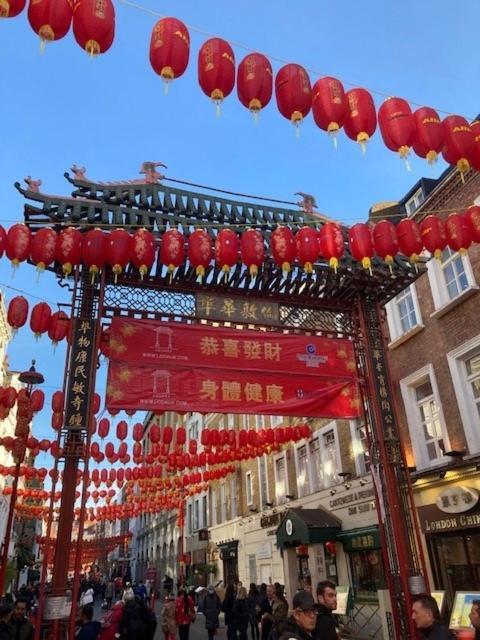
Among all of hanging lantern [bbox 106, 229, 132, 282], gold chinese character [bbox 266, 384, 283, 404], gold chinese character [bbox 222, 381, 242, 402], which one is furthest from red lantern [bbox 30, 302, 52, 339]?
gold chinese character [bbox 266, 384, 283, 404]

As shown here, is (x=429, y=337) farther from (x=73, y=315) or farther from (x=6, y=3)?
(x=6, y=3)

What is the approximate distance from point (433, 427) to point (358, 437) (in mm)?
3203

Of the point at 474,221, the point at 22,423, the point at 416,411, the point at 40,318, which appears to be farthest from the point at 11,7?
the point at 416,411

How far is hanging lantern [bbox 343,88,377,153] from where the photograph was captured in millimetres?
6336

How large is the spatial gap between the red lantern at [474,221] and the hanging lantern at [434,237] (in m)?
0.40

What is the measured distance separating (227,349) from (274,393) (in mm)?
1295

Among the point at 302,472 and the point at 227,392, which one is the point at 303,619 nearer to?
the point at 227,392

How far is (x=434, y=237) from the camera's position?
27.5ft

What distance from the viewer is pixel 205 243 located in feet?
28.7

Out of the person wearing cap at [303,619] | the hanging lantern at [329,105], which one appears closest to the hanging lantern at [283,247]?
the hanging lantern at [329,105]

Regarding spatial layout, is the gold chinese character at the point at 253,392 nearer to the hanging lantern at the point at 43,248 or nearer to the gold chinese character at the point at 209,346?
the gold chinese character at the point at 209,346

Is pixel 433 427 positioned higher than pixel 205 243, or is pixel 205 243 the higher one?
pixel 205 243

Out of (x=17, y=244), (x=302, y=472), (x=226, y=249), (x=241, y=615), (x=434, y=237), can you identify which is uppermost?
(x=226, y=249)

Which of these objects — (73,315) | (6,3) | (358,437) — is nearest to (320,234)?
(73,315)
